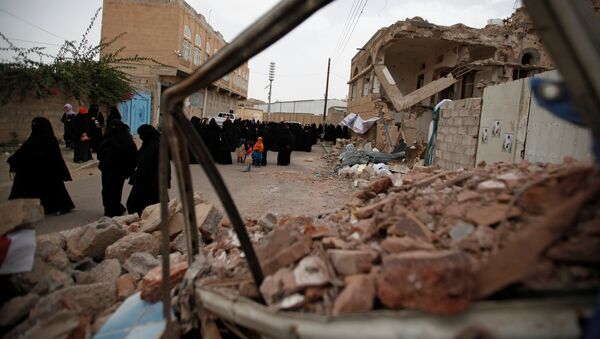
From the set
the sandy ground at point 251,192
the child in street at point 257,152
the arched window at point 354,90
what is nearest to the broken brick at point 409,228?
the sandy ground at point 251,192

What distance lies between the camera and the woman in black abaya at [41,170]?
15.5 feet

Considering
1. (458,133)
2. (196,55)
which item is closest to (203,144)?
(458,133)

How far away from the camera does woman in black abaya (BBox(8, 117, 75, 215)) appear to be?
473cm

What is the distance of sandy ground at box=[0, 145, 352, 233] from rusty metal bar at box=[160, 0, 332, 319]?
2.83 m

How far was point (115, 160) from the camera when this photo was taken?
195 inches

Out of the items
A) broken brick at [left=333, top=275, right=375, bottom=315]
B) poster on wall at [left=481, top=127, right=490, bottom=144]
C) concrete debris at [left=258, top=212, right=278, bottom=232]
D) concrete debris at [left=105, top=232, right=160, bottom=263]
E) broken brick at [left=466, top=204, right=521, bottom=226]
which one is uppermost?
poster on wall at [left=481, top=127, right=490, bottom=144]

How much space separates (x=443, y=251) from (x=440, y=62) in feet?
53.0

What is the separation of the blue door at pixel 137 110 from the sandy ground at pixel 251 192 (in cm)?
518

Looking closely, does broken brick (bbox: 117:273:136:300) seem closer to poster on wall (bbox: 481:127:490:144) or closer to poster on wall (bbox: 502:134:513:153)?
poster on wall (bbox: 502:134:513:153)

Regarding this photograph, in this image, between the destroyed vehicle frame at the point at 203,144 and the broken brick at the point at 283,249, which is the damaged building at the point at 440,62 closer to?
the broken brick at the point at 283,249

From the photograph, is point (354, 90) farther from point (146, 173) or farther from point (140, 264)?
point (140, 264)

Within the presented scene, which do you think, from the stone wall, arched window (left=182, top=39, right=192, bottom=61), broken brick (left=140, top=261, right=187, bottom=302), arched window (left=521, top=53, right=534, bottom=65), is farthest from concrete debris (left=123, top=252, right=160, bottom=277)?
arched window (left=182, top=39, right=192, bottom=61)

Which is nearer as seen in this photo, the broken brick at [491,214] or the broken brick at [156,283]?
the broken brick at [491,214]

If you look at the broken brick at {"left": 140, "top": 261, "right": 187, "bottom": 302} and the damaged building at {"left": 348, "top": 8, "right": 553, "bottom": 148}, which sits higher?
the damaged building at {"left": 348, "top": 8, "right": 553, "bottom": 148}
